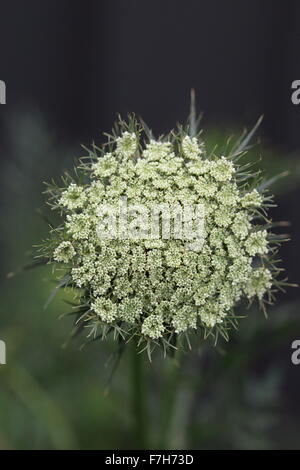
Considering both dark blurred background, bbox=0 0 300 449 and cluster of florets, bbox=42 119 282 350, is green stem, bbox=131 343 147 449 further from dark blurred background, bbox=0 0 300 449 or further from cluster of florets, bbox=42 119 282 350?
cluster of florets, bbox=42 119 282 350

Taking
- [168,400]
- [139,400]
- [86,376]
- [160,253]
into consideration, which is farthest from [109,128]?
[160,253]

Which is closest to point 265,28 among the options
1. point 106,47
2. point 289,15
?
point 289,15

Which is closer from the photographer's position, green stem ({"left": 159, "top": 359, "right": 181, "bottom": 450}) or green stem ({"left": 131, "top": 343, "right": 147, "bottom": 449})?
green stem ({"left": 131, "top": 343, "right": 147, "bottom": 449})

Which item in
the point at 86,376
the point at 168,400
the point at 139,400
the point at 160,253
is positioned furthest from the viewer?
the point at 86,376

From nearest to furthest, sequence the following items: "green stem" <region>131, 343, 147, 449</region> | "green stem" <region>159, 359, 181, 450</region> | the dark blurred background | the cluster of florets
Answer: the cluster of florets < "green stem" <region>131, 343, 147, 449</region> < "green stem" <region>159, 359, 181, 450</region> < the dark blurred background

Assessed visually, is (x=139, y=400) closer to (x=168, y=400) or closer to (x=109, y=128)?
(x=168, y=400)

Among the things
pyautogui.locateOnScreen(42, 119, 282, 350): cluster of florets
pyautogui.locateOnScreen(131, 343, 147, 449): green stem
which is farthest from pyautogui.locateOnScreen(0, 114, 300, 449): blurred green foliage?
pyautogui.locateOnScreen(42, 119, 282, 350): cluster of florets
